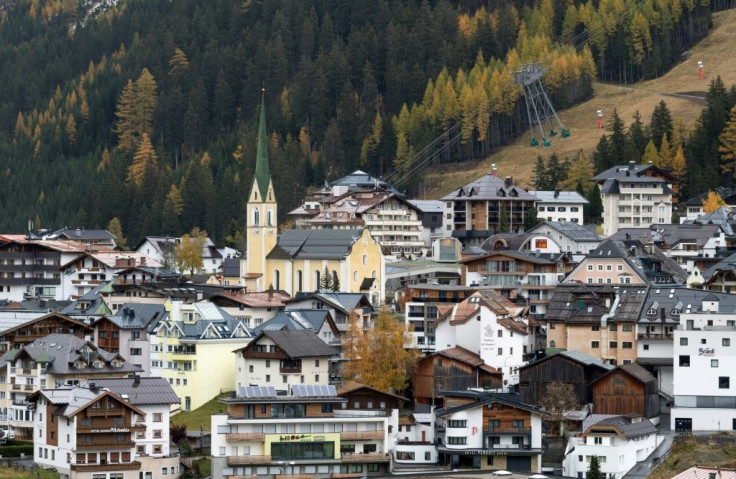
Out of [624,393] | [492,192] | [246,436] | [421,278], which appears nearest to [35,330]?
[246,436]

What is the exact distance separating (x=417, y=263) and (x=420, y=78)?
64.1 m

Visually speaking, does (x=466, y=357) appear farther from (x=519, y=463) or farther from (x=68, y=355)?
(x=68, y=355)

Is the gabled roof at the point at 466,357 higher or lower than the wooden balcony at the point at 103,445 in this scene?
higher

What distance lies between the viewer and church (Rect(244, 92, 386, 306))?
122 metres

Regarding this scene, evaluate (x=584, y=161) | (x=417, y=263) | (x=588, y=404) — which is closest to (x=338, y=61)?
(x=584, y=161)

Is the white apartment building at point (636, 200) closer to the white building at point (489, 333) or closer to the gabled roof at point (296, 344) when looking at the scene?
the white building at point (489, 333)

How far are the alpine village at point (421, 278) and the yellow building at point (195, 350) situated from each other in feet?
0.45

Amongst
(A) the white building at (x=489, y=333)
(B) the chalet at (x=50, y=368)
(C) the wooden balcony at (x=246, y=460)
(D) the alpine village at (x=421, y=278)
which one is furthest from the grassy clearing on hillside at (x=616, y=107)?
(C) the wooden balcony at (x=246, y=460)

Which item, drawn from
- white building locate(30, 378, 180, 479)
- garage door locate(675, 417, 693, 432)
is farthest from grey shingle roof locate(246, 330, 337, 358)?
garage door locate(675, 417, 693, 432)

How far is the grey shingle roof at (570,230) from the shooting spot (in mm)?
124438

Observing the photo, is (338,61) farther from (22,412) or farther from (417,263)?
(22,412)

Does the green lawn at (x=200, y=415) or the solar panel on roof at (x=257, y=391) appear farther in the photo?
the green lawn at (x=200, y=415)

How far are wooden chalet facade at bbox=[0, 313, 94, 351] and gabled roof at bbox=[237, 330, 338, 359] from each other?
1277 centimetres

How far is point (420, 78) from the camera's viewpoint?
19000cm
